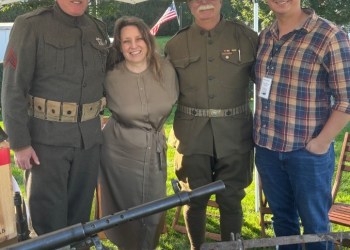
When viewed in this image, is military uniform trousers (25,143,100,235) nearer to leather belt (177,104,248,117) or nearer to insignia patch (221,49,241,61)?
leather belt (177,104,248,117)

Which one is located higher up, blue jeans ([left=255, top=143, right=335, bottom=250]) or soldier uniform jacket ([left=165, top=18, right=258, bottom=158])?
soldier uniform jacket ([left=165, top=18, right=258, bottom=158])

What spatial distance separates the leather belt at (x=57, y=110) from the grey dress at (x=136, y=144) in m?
0.25

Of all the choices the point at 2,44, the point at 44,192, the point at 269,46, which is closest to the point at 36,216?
the point at 44,192

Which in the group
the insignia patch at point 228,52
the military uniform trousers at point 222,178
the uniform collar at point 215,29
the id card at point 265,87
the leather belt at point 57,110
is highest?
the uniform collar at point 215,29

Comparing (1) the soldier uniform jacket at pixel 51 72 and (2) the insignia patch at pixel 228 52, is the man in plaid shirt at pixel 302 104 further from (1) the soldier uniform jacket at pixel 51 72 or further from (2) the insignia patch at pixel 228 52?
(1) the soldier uniform jacket at pixel 51 72

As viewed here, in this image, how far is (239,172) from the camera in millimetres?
3338

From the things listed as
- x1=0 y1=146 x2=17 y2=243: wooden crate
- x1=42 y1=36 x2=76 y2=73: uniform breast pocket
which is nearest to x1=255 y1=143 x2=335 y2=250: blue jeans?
x1=42 y1=36 x2=76 y2=73: uniform breast pocket

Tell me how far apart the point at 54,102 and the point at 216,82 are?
101cm

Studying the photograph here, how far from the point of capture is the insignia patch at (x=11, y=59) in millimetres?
2785

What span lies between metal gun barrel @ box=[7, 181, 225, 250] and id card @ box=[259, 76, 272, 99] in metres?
1.16

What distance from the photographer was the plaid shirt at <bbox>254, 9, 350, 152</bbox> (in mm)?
2654

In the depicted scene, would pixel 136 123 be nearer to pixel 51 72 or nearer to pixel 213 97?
pixel 213 97

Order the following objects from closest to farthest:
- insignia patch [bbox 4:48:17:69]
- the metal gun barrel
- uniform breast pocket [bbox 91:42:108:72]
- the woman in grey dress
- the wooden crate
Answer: the metal gun barrel, the wooden crate, insignia patch [bbox 4:48:17:69], uniform breast pocket [bbox 91:42:108:72], the woman in grey dress

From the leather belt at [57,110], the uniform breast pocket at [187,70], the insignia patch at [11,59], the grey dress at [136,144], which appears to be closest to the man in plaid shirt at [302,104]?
the uniform breast pocket at [187,70]
